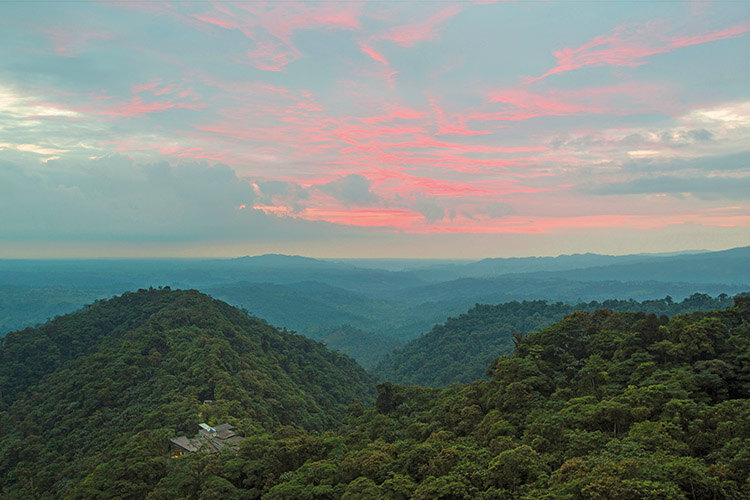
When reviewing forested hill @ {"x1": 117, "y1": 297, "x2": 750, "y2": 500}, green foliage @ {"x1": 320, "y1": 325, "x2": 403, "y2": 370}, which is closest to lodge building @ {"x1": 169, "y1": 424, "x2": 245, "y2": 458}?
forested hill @ {"x1": 117, "y1": 297, "x2": 750, "y2": 500}

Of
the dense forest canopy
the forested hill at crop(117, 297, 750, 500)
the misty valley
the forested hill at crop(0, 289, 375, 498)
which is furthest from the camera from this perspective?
the forested hill at crop(0, 289, 375, 498)

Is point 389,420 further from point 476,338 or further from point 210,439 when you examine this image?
point 476,338

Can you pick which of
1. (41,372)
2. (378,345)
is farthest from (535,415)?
(378,345)

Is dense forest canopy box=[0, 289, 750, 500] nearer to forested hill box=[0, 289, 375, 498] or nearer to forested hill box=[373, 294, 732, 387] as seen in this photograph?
forested hill box=[0, 289, 375, 498]

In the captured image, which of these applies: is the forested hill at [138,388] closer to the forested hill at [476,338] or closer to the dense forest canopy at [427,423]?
the dense forest canopy at [427,423]

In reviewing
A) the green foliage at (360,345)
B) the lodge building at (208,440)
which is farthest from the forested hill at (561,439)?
the green foliage at (360,345)

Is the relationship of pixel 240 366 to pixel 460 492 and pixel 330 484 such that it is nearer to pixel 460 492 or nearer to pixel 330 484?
pixel 330 484
